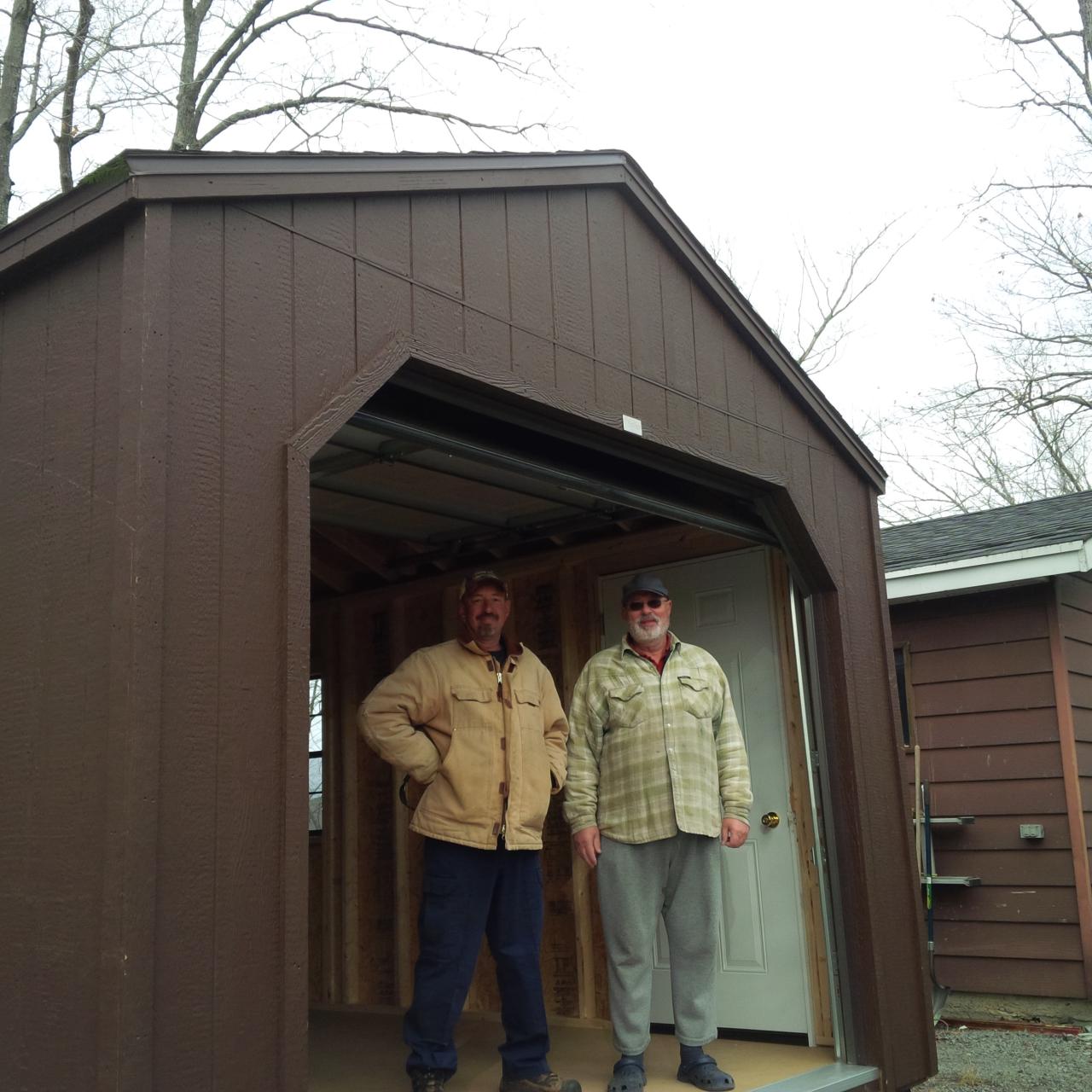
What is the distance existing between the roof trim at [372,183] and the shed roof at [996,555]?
2.74 metres

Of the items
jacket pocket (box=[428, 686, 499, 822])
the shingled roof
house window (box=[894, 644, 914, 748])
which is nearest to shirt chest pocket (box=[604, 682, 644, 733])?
jacket pocket (box=[428, 686, 499, 822])

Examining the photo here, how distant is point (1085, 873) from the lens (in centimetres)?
702

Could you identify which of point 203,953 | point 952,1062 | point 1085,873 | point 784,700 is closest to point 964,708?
point 1085,873

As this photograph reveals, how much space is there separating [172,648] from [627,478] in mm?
2181

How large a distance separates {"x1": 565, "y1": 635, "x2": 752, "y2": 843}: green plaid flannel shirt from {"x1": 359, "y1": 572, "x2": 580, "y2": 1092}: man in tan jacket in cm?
28

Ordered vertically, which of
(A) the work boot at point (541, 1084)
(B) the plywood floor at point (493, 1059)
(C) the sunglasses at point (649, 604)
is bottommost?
(B) the plywood floor at point (493, 1059)

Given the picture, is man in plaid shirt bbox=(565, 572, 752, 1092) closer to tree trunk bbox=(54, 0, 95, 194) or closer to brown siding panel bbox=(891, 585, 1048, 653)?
brown siding panel bbox=(891, 585, 1048, 653)

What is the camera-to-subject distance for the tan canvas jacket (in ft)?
13.1

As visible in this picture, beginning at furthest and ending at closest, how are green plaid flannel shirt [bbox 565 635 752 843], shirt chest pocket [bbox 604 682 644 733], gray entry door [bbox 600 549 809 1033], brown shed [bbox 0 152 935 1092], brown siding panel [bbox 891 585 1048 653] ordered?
brown siding panel [bbox 891 585 1048 653] → gray entry door [bbox 600 549 809 1033] → shirt chest pocket [bbox 604 682 644 733] → green plaid flannel shirt [bbox 565 635 752 843] → brown shed [bbox 0 152 935 1092]

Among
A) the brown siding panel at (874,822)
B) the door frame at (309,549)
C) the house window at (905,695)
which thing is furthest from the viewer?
the house window at (905,695)

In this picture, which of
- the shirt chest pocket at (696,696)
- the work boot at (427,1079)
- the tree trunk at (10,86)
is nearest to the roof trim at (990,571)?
the shirt chest pocket at (696,696)

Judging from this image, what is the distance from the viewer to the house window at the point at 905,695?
7.83 meters

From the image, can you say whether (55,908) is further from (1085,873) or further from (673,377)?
(1085,873)

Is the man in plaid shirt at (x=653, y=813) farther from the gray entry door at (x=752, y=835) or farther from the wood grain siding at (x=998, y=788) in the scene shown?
the wood grain siding at (x=998, y=788)
